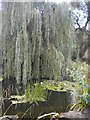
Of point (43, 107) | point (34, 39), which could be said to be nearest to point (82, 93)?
point (43, 107)

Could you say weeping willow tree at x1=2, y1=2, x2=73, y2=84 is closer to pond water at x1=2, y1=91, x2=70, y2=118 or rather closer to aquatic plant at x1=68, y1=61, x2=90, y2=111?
pond water at x1=2, y1=91, x2=70, y2=118

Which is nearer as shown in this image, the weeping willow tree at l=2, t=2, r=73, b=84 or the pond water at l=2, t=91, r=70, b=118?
the pond water at l=2, t=91, r=70, b=118

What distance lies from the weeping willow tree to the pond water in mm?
477

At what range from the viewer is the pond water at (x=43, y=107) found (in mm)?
1158

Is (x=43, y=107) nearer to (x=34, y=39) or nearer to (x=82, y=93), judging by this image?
(x=82, y=93)

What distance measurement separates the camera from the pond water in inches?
45.6

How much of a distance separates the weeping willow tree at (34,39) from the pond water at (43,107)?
1.57 feet

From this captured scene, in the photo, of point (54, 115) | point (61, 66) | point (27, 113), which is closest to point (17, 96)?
point (27, 113)

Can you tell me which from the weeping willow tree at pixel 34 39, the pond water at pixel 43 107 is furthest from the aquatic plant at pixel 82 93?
the weeping willow tree at pixel 34 39

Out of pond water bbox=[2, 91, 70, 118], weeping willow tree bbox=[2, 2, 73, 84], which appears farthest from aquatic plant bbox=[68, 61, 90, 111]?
weeping willow tree bbox=[2, 2, 73, 84]

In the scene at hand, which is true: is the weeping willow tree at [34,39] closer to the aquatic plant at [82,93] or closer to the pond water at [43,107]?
the pond water at [43,107]

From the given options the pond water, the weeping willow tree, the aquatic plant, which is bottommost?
the pond water

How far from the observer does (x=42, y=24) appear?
6.85 ft

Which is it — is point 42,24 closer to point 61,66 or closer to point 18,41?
point 18,41
